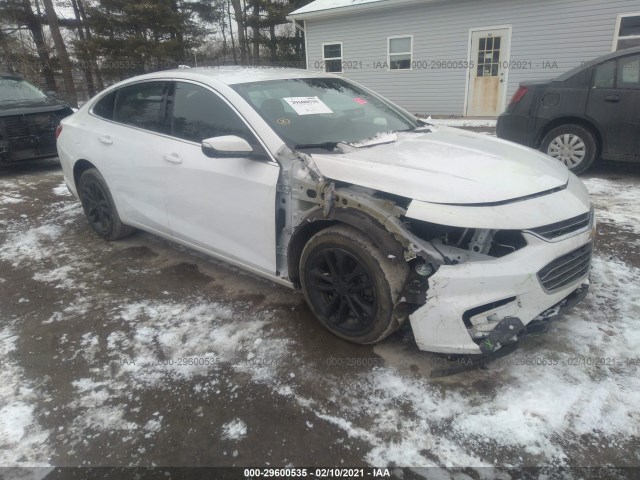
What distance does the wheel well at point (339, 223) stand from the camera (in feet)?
7.90

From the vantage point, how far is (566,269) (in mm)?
2459

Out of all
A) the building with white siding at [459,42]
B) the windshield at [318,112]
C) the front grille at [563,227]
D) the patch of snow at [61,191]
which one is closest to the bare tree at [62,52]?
the building with white siding at [459,42]

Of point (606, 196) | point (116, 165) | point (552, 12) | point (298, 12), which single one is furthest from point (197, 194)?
point (298, 12)

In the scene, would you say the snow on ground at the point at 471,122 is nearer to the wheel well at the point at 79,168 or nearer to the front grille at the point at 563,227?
the wheel well at the point at 79,168

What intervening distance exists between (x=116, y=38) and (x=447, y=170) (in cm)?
2225

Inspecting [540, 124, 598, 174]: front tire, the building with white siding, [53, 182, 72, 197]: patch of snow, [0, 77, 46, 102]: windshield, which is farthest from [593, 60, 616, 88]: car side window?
[0, 77, 46, 102]: windshield

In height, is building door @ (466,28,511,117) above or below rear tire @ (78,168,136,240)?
above

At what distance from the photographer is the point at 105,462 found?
207cm

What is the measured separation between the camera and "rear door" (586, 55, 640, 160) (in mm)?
5410

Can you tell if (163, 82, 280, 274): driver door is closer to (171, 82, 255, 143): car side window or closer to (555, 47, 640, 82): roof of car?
(171, 82, 255, 143): car side window

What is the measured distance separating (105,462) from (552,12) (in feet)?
40.2

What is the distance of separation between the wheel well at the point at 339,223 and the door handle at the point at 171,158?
122 cm

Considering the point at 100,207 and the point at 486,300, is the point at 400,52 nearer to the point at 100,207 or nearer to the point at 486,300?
the point at 100,207

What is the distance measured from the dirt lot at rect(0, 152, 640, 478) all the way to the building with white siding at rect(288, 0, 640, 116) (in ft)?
28.4
